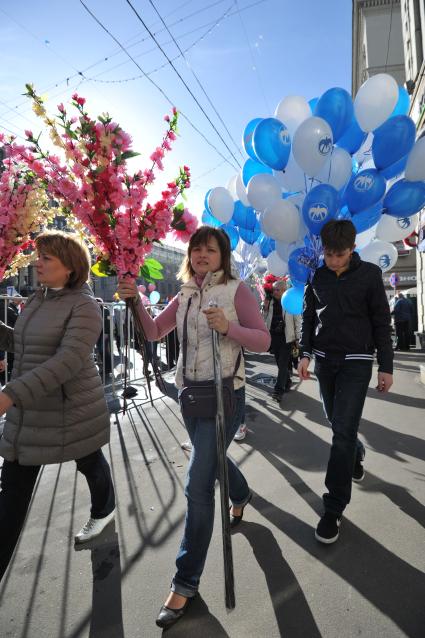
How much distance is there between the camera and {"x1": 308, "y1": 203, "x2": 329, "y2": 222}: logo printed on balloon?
418 cm

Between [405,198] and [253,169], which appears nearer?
[405,198]

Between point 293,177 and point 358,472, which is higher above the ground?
point 293,177

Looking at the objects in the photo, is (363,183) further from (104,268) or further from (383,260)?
(104,268)

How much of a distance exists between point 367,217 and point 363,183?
41 cm

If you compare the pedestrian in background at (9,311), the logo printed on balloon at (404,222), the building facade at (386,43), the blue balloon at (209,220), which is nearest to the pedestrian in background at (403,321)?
the blue balloon at (209,220)

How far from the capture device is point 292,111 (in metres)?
5.05

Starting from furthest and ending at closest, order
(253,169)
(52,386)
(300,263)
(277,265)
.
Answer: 1. (277,265)
2. (253,169)
3. (300,263)
4. (52,386)

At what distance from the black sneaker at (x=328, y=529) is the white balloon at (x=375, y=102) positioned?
4.19m

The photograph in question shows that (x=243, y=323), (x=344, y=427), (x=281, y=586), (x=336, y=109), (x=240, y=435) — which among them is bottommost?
(x=281, y=586)

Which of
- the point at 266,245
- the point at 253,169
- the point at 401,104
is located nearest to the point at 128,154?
the point at 253,169

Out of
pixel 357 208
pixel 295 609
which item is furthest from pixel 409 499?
pixel 357 208

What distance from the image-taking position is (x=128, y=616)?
1.88 m

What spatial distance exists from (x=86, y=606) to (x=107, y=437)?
0.81 meters

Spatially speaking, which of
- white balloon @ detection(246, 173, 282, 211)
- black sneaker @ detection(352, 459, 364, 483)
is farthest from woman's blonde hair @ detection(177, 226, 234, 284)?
white balloon @ detection(246, 173, 282, 211)
